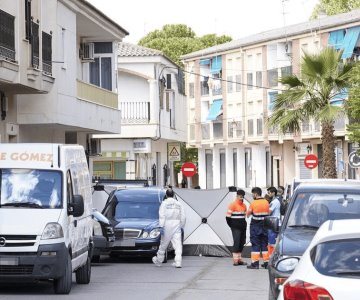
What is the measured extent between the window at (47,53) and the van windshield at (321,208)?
16895 mm

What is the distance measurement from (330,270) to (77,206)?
34.5 feet

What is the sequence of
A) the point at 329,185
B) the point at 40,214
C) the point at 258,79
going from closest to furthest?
the point at 329,185 → the point at 40,214 → the point at 258,79

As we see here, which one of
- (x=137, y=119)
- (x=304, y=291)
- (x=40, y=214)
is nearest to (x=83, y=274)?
(x=40, y=214)

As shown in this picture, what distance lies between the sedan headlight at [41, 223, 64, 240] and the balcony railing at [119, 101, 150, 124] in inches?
1725

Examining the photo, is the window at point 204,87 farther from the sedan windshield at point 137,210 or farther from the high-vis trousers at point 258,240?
the high-vis trousers at point 258,240

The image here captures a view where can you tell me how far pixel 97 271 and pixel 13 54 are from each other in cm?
698

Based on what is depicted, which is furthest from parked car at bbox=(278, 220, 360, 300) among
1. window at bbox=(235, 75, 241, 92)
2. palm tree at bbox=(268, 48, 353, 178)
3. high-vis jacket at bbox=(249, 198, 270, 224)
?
window at bbox=(235, 75, 241, 92)

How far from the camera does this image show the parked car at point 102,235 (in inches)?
1020

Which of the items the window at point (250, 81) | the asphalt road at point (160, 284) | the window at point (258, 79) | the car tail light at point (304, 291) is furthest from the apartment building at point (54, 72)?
the window at point (250, 81)

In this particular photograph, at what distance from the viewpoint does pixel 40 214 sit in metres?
18.6

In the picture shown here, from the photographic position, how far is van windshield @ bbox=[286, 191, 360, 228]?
53.1 feet

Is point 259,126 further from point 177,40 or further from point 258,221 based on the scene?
point 258,221

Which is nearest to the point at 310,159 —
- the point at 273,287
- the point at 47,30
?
the point at 47,30

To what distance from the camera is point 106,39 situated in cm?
4347
